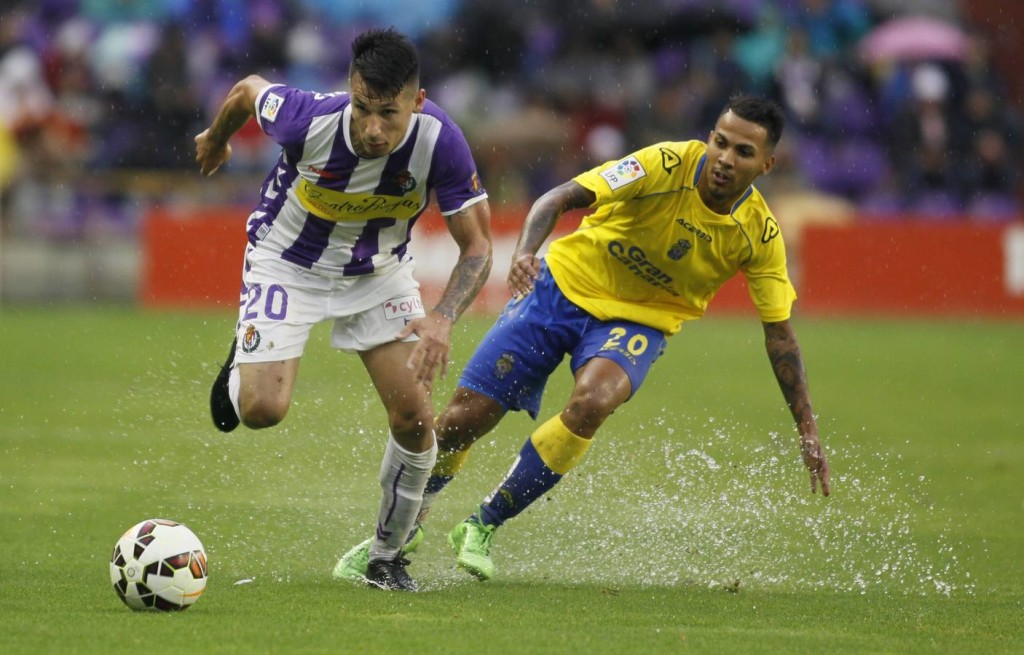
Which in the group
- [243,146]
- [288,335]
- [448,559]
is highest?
[288,335]

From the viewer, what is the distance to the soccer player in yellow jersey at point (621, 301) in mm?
6938

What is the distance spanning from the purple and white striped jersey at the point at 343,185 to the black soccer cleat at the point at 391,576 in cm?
124

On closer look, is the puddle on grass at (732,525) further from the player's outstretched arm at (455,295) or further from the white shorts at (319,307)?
the player's outstretched arm at (455,295)

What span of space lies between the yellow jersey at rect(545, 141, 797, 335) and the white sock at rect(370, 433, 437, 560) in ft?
3.79

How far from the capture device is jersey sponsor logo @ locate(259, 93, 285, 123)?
21.7 feet

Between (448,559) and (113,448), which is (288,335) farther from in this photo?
(113,448)

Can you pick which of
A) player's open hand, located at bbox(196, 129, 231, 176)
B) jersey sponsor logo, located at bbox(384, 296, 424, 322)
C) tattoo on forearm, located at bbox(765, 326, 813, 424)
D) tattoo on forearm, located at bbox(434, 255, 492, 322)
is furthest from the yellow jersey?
player's open hand, located at bbox(196, 129, 231, 176)

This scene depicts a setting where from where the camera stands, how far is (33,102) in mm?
19562

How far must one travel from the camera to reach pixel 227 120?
6840 mm

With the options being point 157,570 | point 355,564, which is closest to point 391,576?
point 355,564

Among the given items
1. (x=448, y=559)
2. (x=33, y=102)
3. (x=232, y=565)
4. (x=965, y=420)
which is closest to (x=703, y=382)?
(x=965, y=420)

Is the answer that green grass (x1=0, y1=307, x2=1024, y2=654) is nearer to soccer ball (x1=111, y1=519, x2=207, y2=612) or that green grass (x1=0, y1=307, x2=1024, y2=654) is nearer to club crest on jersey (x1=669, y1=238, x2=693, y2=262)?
soccer ball (x1=111, y1=519, x2=207, y2=612)

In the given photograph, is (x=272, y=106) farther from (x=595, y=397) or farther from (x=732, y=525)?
(x=732, y=525)

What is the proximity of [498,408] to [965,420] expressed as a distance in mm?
6323
